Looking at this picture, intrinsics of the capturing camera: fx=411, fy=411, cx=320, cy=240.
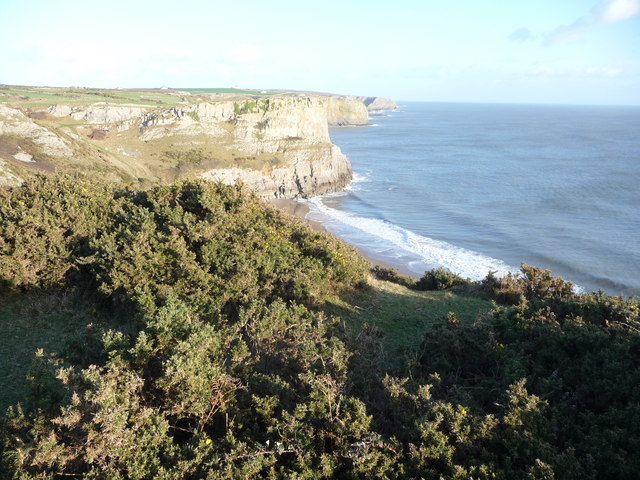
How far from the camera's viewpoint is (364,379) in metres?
5.72

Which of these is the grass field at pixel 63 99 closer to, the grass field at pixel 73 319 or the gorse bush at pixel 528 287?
the grass field at pixel 73 319

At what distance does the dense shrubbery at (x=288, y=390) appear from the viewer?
3963mm

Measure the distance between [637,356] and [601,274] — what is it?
23.6 meters

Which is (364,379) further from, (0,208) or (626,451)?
(0,208)

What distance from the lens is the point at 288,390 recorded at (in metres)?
4.96

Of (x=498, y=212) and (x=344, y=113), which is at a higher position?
(x=344, y=113)

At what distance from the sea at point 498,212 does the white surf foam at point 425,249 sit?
0.26ft

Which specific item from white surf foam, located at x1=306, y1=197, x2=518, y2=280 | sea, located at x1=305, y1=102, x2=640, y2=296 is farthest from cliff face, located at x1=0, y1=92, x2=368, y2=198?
white surf foam, located at x1=306, y1=197, x2=518, y2=280

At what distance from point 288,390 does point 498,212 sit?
38.3 meters

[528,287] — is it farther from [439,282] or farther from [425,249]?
[425,249]

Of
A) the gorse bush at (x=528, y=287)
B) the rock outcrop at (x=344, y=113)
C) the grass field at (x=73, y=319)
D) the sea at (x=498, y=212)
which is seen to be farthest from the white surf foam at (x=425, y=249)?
the rock outcrop at (x=344, y=113)

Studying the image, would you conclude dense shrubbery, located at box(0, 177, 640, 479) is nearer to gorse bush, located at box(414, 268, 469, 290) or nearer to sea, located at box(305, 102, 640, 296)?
gorse bush, located at box(414, 268, 469, 290)

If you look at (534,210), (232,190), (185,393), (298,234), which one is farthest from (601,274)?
(185,393)

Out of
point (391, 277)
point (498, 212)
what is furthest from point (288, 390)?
point (498, 212)
